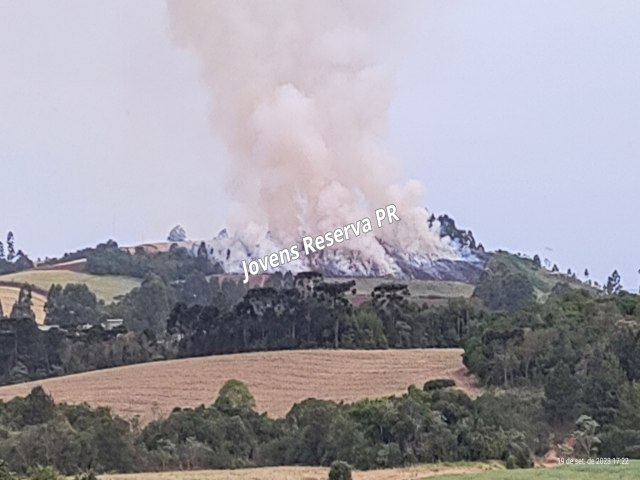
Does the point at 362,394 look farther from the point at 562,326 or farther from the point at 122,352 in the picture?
the point at 122,352

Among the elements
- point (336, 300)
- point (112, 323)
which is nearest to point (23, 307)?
point (112, 323)

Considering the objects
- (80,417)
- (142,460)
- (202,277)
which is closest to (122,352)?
(80,417)

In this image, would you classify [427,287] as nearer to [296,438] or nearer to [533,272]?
[533,272]

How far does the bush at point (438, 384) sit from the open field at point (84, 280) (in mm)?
75363

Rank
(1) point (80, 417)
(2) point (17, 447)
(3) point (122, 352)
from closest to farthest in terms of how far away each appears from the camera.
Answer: (2) point (17, 447) < (1) point (80, 417) < (3) point (122, 352)

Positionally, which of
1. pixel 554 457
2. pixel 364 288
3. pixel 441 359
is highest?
pixel 364 288

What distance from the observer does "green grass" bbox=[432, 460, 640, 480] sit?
130 ft

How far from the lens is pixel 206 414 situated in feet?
198

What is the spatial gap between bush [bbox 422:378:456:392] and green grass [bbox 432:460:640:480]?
21.8m

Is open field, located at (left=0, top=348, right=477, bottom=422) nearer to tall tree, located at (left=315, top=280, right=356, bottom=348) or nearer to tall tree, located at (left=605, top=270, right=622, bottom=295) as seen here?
tall tree, located at (left=315, top=280, right=356, bottom=348)

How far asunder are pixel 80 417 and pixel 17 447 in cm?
746

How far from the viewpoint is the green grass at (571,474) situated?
130 ft
